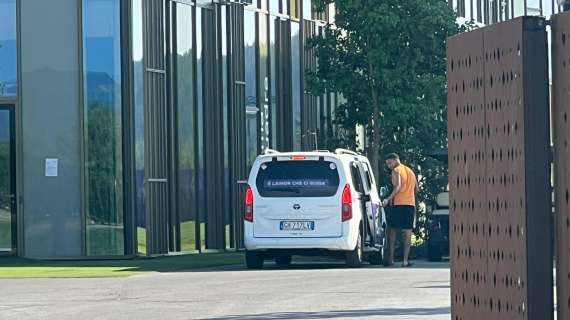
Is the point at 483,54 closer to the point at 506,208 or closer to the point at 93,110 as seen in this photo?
the point at 506,208

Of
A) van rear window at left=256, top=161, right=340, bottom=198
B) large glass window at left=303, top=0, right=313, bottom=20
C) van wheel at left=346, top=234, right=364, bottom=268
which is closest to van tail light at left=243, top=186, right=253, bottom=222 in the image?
van rear window at left=256, top=161, right=340, bottom=198

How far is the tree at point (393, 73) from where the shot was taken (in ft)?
107

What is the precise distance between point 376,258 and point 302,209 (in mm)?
2442

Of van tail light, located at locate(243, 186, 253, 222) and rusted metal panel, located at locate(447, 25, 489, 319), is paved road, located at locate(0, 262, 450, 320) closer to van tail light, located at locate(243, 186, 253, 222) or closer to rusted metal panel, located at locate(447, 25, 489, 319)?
van tail light, located at locate(243, 186, 253, 222)

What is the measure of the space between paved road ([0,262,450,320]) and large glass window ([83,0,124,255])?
6477mm

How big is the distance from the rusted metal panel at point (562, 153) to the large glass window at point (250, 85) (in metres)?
28.4

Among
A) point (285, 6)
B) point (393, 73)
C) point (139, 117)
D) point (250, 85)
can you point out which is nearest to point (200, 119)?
point (250, 85)

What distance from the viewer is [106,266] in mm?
25328

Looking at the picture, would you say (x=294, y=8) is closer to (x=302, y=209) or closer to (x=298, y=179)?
(x=298, y=179)

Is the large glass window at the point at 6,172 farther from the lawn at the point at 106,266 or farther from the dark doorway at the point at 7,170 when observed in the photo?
the lawn at the point at 106,266

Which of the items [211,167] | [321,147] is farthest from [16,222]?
[321,147]

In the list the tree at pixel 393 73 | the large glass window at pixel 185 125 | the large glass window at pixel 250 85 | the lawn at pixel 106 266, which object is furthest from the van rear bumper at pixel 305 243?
the large glass window at pixel 250 85

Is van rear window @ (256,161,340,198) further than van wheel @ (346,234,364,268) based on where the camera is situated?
No

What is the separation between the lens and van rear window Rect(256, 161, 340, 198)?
23.9 metres
